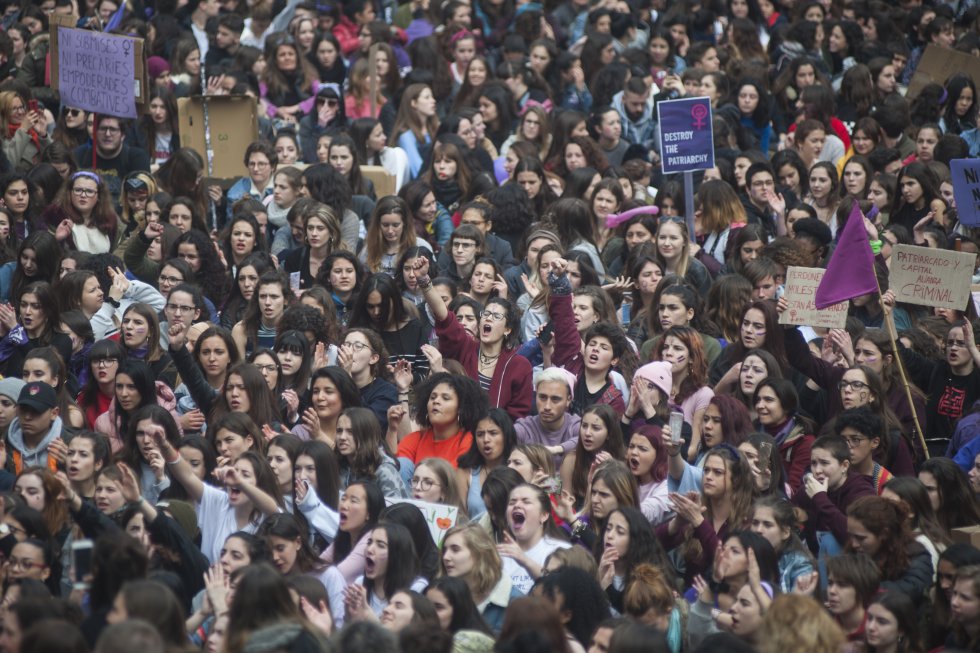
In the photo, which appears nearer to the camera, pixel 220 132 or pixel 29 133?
pixel 29 133

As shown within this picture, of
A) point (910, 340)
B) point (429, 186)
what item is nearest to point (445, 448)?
point (910, 340)

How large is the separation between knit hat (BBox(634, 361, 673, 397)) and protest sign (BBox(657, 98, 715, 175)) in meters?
3.47

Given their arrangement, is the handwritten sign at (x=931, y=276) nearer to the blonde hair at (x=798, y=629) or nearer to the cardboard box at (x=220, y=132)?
the blonde hair at (x=798, y=629)

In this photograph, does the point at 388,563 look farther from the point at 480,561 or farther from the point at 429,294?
the point at 429,294

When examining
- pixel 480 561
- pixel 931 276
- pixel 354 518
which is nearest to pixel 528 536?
pixel 480 561

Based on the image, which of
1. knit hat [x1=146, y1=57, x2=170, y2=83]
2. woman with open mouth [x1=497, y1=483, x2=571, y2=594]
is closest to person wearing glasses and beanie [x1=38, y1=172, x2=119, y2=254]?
knit hat [x1=146, y1=57, x2=170, y2=83]

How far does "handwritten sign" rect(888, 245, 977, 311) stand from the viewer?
10.3 metres

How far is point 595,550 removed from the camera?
27.5 feet

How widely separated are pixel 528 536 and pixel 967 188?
15.2 ft

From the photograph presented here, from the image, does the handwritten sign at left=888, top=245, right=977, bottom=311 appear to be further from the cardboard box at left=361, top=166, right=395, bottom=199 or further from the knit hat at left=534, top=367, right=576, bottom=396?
the cardboard box at left=361, top=166, right=395, bottom=199

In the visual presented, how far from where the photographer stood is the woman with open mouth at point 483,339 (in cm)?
1041

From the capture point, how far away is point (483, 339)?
34.6 feet

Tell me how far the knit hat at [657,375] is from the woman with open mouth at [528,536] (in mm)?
1470

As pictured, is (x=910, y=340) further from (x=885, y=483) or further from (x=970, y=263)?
(x=885, y=483)
